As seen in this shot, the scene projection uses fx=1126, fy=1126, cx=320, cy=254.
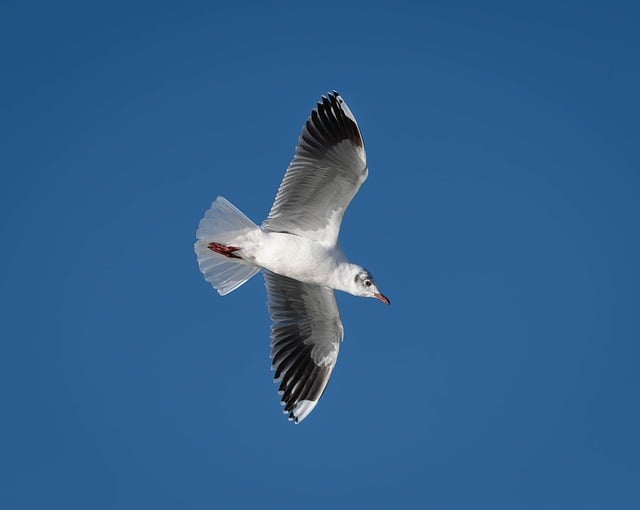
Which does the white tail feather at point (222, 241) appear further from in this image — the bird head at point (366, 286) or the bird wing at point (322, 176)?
the bird head at point (366, 286)

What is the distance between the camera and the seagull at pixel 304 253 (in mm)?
9555

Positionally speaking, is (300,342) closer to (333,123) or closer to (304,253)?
(304,253)

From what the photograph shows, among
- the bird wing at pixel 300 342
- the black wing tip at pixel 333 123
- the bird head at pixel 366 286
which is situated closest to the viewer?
the black wing tip at pixel 333 123

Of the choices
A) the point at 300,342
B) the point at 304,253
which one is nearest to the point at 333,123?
the point at 304,253

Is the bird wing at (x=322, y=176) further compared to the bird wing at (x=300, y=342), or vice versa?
the bird wing at (x=300, y=342)

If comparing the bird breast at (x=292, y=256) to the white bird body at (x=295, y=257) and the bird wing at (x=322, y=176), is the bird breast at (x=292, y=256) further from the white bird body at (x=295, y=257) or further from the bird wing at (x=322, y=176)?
the bird wing at (x=322, y=176)

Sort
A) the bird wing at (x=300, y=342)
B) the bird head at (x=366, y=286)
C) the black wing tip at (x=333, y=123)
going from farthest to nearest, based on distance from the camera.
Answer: the bird wing at (x=300, y=342), the bird head at (x=366, y=286), the black wing tip at (x=333, y=123)

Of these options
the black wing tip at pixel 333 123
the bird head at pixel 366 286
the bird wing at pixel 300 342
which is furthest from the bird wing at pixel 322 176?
the bird wing at pixel 300 342

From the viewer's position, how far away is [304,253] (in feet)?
32.2

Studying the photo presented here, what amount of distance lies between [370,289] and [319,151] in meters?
1.37

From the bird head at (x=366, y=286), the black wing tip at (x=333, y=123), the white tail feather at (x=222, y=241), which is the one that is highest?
the black wing tip at (x=333, y=123)

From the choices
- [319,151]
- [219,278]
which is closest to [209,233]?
[219,278]

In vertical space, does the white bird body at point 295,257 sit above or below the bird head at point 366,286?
below

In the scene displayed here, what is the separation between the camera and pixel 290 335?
→ 1074 cm
